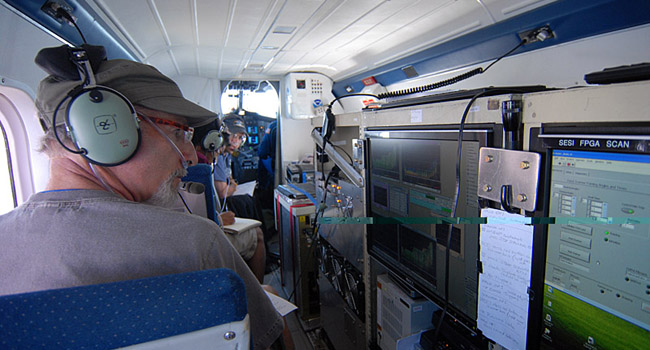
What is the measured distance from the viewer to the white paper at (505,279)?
1059mm

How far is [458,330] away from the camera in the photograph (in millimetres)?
1519

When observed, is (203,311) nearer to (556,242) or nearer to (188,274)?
(188,274)

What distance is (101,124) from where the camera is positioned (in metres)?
1.09

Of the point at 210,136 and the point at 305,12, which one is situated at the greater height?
the point at 305,12

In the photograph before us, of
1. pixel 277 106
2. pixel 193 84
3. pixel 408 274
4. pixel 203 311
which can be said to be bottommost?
pixel 408 274

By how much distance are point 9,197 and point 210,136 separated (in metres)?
1.46

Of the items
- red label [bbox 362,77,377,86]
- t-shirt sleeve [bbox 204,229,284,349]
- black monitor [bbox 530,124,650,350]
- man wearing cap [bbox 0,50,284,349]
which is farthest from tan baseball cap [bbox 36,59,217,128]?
red label [bbox 362,77,377,86]

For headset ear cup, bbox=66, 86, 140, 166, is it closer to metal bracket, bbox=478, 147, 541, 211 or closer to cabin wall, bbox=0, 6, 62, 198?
cabin wall, bbox=0, 6, 62, 198

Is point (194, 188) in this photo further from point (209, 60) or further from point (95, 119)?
point (209, 60)

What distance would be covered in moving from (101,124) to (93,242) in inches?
15.4

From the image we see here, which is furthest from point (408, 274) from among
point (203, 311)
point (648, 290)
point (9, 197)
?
point (9, 197)

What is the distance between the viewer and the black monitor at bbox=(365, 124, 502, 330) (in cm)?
124

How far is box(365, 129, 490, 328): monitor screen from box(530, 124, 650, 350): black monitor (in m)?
0.26

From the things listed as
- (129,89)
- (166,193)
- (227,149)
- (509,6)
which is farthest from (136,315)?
(227,149)
